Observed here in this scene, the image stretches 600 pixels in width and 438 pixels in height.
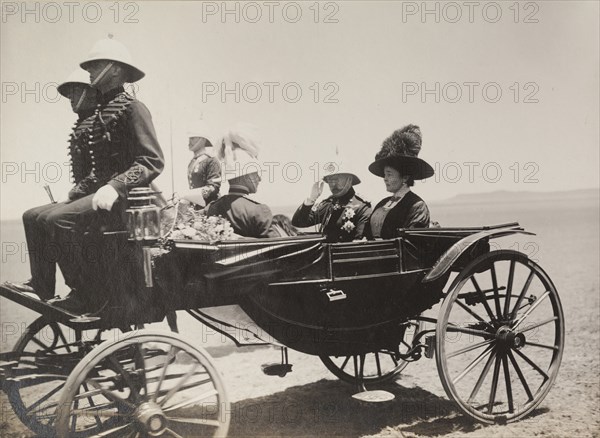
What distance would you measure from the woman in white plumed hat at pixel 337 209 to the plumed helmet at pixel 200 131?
889 mm

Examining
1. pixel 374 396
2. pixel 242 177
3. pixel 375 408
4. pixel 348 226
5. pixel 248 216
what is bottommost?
pixel 375 408

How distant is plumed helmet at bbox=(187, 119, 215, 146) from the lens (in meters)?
4.28

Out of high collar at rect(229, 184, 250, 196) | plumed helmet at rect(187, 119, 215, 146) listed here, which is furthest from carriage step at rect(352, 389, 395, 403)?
plumed helmet at rect(187, 119, 215, 146)

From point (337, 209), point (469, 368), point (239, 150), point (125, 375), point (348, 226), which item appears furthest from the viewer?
point (337, 209)

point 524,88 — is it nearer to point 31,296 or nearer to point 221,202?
point 221,202

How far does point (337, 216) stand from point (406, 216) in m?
0.71

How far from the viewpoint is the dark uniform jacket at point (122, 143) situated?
2.84m

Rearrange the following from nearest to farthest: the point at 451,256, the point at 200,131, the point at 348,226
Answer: the point at 451,256 < the point at 348,226 < the point at 200,131

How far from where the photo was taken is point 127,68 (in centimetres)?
295

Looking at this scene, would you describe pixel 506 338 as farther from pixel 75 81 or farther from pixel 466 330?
pixel 75 81

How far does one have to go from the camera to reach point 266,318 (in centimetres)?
313

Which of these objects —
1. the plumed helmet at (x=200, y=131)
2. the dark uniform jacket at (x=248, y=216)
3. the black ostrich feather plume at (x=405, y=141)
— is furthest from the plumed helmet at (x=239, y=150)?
the black ostrich feather plume at (x=405, y=141)

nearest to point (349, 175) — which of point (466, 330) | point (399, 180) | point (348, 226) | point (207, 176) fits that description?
point (348, 226)

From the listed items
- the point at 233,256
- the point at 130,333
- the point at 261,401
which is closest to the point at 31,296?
the point at 130,333
